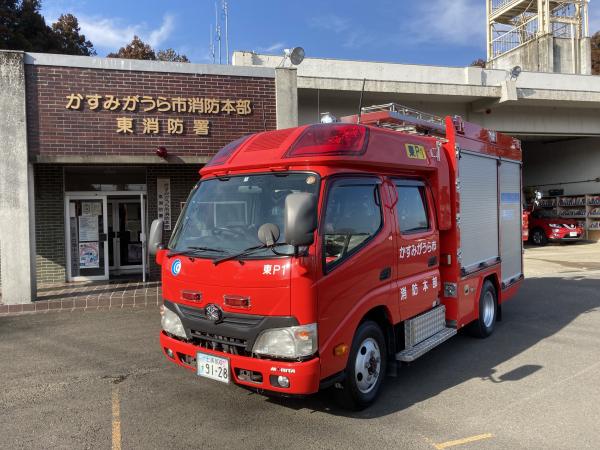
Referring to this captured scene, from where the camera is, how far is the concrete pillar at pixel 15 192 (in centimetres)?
873

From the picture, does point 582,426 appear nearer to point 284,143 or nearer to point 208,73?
point 284,143

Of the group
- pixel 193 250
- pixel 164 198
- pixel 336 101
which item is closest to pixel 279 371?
pixel 193 250

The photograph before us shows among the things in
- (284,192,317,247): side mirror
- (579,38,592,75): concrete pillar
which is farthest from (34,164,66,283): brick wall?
(579,38,592,75): concrete pillar

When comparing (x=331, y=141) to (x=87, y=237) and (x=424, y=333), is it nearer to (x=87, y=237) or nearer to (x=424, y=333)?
(x=424, y=333)

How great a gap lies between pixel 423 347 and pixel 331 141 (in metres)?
2.37

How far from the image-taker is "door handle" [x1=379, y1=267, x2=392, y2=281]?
166 inches

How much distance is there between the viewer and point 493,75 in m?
17.6

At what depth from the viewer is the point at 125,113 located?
9617 mm

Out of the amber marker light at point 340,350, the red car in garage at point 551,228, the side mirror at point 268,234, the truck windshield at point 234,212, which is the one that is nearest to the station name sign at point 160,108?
the truck windshield at point 234,212

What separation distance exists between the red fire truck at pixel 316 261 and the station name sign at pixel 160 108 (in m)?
5.48

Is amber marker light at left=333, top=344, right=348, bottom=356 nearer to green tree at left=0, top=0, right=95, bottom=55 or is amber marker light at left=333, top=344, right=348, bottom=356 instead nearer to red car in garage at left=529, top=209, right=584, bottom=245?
red car in garage at left=529, top=209, right=584, bottom=245

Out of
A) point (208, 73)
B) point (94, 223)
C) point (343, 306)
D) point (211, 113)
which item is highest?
point (208, 73)

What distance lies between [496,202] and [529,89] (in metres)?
12.9

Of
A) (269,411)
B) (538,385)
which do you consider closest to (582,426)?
(538,385)
